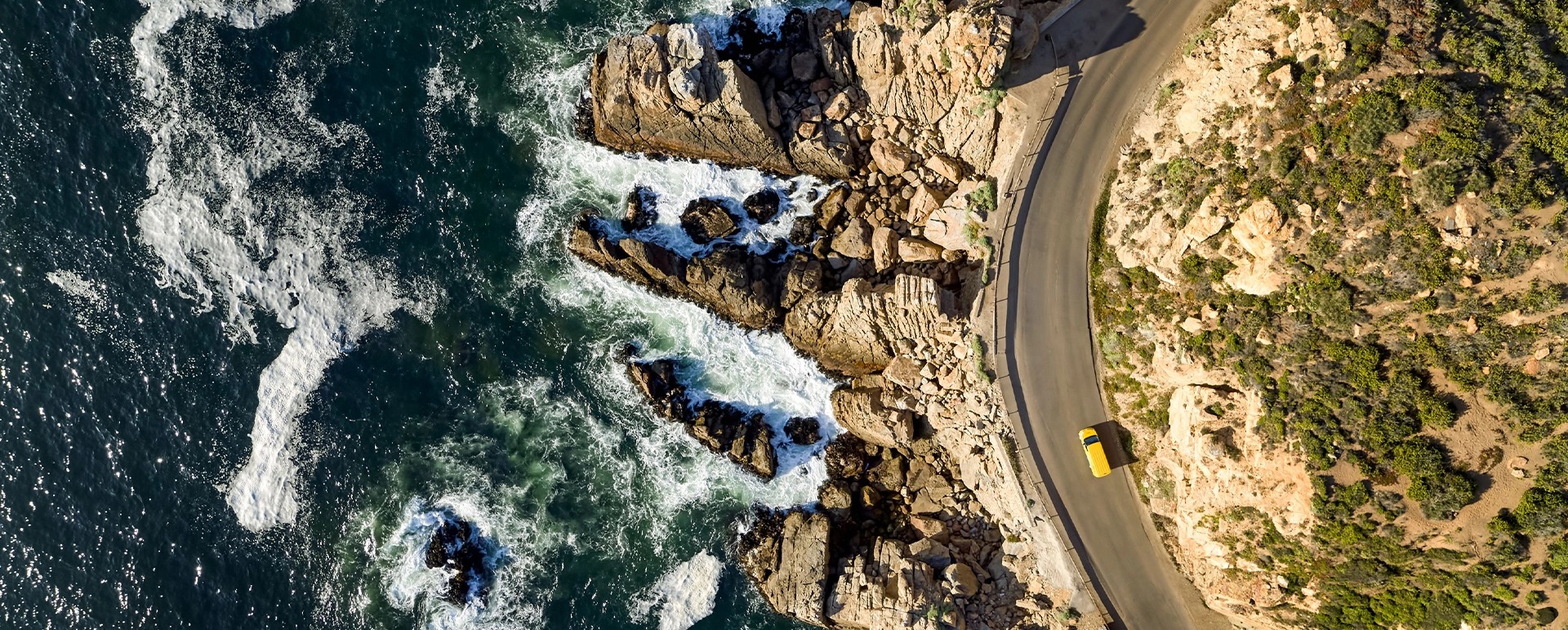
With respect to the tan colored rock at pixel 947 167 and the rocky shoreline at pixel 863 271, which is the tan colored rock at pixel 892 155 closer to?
the rocky shoreline at pixel 863 271

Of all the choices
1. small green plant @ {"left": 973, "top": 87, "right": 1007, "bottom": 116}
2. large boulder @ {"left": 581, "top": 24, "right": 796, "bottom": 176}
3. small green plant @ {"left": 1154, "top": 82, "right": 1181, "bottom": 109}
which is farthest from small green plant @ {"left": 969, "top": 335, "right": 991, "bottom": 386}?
large boulder @ {"left": 581, "top": 24, "right": 796, "bottom": 176}

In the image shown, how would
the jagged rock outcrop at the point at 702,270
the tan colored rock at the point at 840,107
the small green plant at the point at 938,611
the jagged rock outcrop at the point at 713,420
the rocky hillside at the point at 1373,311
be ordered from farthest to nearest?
1. the jagged rock outcrop at the point at 713,420
2. the jagged rock outcrop at the point at 702,270
3. the tan colored rock at the point at 840,107
4. the small green plant at the point at 938,611
5. the rocky hillside at the point at 1373,311

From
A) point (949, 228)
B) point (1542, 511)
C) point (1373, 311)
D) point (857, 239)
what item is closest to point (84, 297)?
point (857, 239)

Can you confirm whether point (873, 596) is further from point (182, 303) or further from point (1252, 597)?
point (182, 303)

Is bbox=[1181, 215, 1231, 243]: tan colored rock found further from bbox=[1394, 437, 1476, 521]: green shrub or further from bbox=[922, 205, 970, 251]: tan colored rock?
bbox=[1394, 437, 1476, 521]: green shrub

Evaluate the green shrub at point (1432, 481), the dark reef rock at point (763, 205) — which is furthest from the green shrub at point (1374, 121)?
the dark reef rock at point (763, 205)
